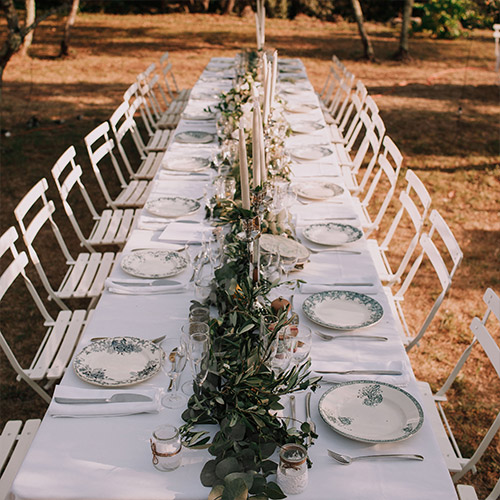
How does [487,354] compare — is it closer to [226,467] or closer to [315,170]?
[226,467]

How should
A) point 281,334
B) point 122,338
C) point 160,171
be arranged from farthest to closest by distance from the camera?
point 160,171
point 122,338
point 281,334

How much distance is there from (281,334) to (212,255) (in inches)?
31.8

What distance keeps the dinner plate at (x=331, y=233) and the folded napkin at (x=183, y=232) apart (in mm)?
550

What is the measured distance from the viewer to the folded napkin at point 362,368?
2.31 metres

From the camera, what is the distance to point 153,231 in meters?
3.51

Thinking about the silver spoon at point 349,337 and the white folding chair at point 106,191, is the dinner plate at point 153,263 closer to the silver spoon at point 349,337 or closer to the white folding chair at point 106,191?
the silver spoon at point 349,337

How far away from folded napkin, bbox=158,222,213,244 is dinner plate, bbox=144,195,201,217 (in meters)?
0.12

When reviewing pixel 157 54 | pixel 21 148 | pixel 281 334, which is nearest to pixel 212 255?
pixel 281 334

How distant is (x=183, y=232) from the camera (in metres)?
3.47

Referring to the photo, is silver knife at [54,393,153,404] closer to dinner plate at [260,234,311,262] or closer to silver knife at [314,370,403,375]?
silver knife at [314,370,403,375]

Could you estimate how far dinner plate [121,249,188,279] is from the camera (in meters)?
3.02

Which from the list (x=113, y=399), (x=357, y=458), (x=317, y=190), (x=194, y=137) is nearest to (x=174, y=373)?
(x=113, y=399)

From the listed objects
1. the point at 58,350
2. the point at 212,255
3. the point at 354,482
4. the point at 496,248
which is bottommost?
the point at 496,248

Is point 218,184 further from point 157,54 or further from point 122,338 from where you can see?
point 157,54
